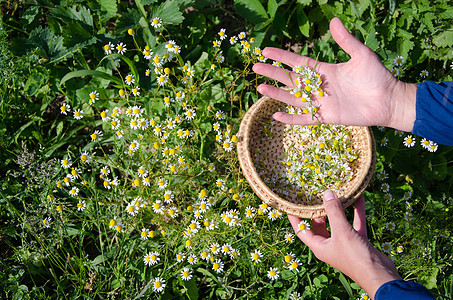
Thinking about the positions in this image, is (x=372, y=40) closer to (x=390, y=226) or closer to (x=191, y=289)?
(x=390, y=226)

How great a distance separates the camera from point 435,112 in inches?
77.9

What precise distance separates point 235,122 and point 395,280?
138cm

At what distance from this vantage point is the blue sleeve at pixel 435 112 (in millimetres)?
1942

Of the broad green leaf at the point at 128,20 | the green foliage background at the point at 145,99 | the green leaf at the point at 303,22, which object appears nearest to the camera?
the green foliage background at the point at 145,99

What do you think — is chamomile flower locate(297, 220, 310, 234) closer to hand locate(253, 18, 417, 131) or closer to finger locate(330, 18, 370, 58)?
hand locate(253, 18, 417, 131)

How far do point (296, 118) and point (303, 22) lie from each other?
39.8 inches

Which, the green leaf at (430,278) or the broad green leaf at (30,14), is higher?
the broad green leaf at (30,14)

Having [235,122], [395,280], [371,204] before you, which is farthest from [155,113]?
[395,280]

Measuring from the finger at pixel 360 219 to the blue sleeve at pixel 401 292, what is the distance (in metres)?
0.33

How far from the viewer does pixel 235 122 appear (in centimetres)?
262

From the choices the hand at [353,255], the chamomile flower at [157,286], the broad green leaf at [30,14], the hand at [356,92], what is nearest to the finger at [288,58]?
the hand at [356,92]

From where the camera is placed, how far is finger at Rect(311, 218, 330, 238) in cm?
219

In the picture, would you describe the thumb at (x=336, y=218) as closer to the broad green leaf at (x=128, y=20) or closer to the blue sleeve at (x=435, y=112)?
the blue sleeve at (x=435, y=112)

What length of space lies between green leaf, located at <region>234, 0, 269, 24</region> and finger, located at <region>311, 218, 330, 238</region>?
1.42m
